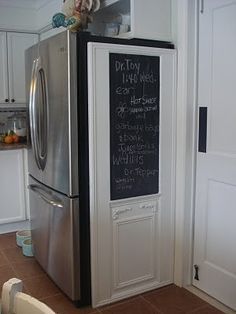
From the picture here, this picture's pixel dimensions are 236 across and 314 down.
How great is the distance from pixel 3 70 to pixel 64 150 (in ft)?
6.79

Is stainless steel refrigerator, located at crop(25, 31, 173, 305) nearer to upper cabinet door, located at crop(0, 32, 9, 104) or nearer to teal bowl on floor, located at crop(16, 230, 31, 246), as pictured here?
teal bowl on floor, located at crop(16, 230, 31, 246)

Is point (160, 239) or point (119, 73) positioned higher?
point (119, 73)

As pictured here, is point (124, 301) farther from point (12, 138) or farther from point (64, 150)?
point (12, 138)

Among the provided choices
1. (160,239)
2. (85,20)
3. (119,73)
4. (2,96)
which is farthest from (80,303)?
(2,96)

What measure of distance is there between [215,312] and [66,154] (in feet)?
4.59

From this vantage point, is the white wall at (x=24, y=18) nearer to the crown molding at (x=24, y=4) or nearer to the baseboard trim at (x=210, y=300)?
the crown molding at (x=24, y=4)

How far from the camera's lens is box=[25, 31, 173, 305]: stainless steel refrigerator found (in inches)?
90.9

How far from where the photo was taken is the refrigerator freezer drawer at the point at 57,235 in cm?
244

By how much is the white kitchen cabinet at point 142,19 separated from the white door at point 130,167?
0.12 metres

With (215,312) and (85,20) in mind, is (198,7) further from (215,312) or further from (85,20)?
(215,312)

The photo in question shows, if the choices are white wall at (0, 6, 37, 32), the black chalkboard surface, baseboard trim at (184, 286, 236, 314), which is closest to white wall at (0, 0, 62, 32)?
white wall at (0, 6, 37, 32)

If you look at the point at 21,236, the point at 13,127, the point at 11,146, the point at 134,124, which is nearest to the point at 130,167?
the point at 134,124

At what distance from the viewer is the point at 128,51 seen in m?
2.39

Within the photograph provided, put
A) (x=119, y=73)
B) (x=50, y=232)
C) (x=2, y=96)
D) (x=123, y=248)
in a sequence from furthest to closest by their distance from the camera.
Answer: (x=2, y=96) < (x=50, y=232) < (x=123, y=248) < (x=119, y=73)
